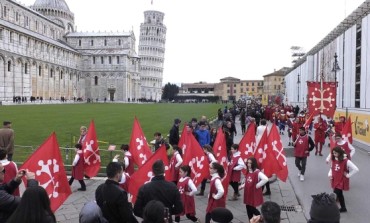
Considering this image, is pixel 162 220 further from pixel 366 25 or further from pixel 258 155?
pixel 366 25

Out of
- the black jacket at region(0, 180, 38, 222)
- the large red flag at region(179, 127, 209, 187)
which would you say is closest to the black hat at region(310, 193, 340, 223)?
the black jacket at region(0, 180, 38, 222)

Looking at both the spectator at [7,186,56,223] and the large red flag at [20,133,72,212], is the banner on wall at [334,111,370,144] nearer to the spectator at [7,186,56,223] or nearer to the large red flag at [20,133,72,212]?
the large red flag at [20,133,72,212]

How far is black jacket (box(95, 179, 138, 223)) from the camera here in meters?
5.30

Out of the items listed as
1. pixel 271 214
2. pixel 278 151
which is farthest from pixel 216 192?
pixel 278 151

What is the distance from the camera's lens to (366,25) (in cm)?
2712

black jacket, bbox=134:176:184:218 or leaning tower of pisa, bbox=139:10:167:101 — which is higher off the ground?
leaning tower of pisa, bbox=139:10:167:101

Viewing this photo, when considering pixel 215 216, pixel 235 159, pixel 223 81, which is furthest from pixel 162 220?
Result: pixel 223 81

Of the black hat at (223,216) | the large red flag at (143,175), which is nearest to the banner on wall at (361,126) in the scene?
the large red flag at (143,175)

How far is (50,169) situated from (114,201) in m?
2.81

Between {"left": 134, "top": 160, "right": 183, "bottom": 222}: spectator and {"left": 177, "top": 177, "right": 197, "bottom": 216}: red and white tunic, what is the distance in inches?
65.3

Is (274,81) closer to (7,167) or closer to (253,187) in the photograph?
(253,187)

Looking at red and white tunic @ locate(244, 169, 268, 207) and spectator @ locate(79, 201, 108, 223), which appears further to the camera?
red and white tunic @ locate(244, 169, 268, 207)

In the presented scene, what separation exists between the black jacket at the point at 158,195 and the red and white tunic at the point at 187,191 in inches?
65.5

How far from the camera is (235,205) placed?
970 centimetres
